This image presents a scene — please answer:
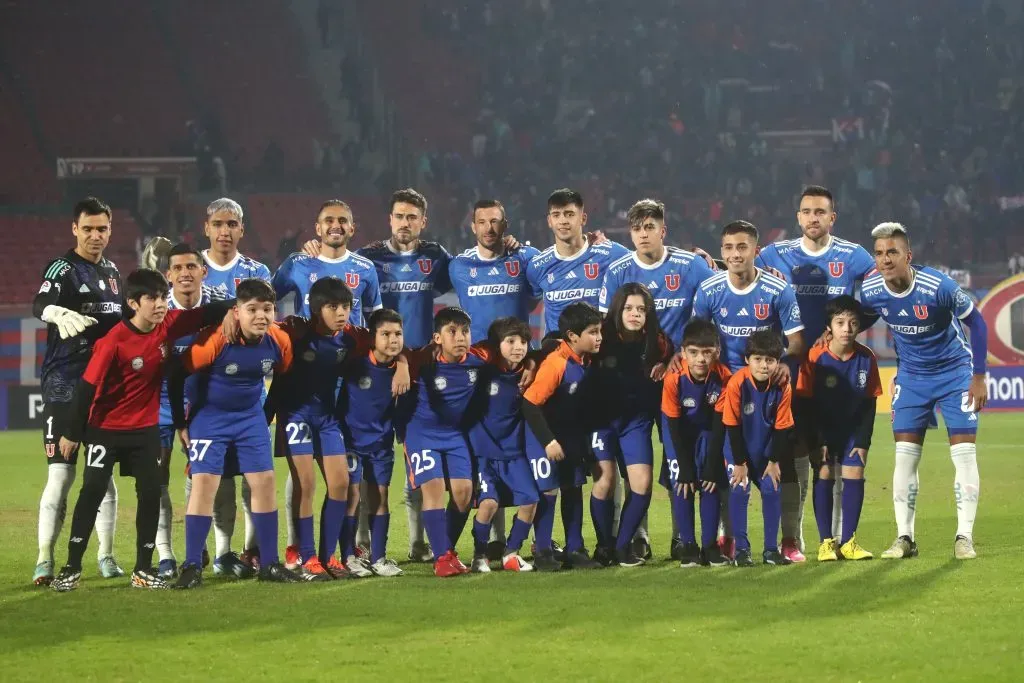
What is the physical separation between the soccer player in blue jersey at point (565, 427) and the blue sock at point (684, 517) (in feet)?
1.75

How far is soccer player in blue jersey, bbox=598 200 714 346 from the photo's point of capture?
7875 mm

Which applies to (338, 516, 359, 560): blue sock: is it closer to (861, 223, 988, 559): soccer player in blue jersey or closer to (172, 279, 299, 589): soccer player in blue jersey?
(172, 279, 299, 589): soccer player in blue jersey

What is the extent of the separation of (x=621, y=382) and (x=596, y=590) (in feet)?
5.09

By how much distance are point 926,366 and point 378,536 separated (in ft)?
11.1

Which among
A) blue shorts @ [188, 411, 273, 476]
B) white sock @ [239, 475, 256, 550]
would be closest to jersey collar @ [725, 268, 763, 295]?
blue shorts @ [188, 411, 273, 476]

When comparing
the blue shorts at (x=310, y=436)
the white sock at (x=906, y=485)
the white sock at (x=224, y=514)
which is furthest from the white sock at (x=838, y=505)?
the white sock at (x=224, y=514)

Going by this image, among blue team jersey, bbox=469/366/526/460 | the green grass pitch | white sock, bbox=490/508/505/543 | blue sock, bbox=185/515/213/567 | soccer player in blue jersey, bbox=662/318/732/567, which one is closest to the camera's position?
the green grass pitch

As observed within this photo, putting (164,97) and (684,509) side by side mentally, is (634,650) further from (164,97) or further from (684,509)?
(164,97)

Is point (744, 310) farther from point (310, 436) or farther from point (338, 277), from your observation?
point (310, 436)

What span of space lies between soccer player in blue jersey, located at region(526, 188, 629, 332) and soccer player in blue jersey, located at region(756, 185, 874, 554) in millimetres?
1003

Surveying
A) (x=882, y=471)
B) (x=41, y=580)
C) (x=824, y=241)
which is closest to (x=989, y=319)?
(x=882, y=471)

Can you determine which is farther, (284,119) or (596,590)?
(284,119)

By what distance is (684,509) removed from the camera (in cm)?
756

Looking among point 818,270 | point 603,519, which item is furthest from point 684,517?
point 818,270
